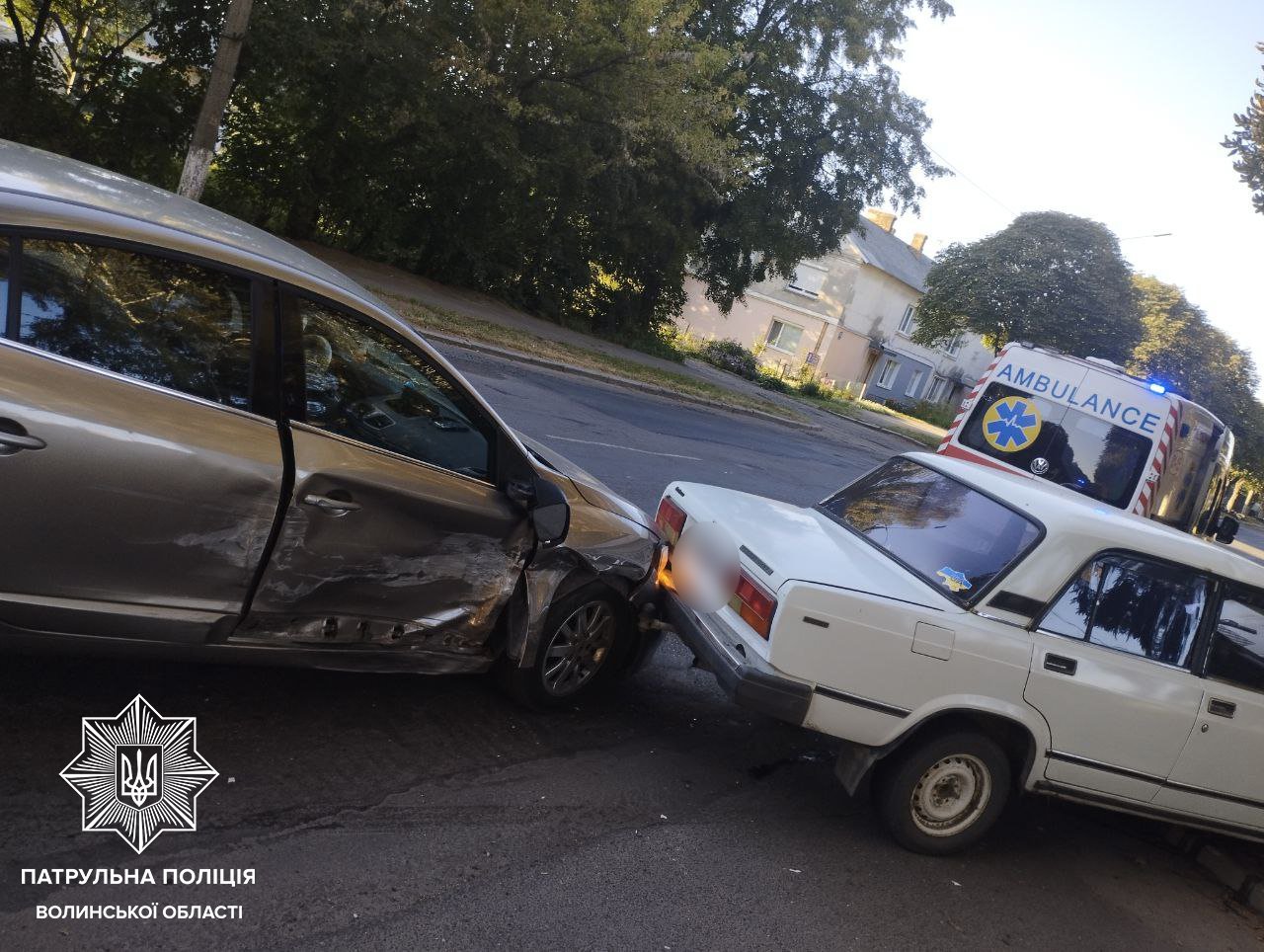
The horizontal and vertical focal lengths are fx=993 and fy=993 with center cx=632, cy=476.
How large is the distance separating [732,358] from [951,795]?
3206 centimetres

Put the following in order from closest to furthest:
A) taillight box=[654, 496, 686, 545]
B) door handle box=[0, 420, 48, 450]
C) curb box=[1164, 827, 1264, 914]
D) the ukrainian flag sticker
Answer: door handle box=[0, 420, 48, 450] < curb box=[1164, 827, 1264, 914] < taillight box=[654, 496, 686, 545] < the ukrainian flag sticker

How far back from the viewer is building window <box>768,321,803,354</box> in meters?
50.3

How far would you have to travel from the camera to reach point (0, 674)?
12.3 ft

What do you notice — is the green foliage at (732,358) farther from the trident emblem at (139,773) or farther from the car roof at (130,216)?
the trident emblem at (139,773)

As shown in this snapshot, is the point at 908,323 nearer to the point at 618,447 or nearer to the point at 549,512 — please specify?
the point at 618,447

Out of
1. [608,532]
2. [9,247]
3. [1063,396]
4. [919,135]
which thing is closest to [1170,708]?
[608,532]

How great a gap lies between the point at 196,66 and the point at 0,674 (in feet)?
62.6

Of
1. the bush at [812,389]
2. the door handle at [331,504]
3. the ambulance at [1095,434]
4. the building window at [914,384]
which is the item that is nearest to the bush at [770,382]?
the bush at [812,389]

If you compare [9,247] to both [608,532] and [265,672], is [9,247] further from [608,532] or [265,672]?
[608,532]

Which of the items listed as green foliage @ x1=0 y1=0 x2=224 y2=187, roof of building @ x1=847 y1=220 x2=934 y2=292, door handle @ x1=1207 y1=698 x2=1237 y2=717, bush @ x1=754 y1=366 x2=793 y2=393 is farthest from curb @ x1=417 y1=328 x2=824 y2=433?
roof of building @ x1=847 y1=220 x2=934 y2=292

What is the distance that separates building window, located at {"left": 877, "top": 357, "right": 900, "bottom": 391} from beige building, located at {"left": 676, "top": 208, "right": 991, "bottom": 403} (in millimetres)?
58

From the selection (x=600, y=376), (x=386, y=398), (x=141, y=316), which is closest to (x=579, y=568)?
(x=386, y=398)

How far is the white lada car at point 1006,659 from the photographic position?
160 inches

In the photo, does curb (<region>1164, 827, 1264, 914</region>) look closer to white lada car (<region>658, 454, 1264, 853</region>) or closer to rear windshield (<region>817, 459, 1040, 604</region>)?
white lada car (<region>658, 454, 1264, 853</region>)
